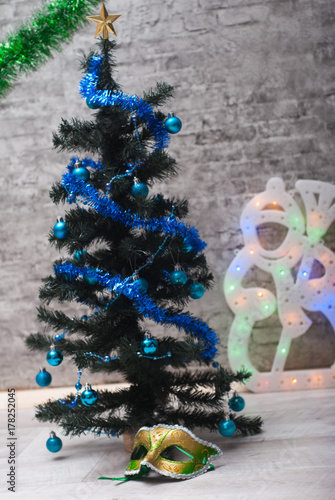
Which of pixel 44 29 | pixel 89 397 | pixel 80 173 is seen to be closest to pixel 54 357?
pixel 89 397

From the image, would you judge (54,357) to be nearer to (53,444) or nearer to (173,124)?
(53,444)

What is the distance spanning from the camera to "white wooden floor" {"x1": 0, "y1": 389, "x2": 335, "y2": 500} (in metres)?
1.49

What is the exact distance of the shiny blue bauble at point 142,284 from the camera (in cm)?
175

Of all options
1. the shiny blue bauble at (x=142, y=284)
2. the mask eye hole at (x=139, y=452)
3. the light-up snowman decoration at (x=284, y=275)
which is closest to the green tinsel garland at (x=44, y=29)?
the shiny blue bauble at (x=142, y=284)

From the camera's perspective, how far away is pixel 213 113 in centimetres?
287

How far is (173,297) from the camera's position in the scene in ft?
6.23

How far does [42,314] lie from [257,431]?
936mm

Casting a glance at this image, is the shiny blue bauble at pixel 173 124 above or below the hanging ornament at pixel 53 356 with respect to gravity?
above

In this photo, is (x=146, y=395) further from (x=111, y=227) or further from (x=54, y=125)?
(x=54, y=125)

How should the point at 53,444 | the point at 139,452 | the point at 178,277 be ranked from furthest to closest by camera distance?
the point at 53,444 → the point at 178,277 → the point at 139,452

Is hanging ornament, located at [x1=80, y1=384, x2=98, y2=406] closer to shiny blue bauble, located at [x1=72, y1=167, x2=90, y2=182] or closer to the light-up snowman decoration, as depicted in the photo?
shiny blue bauble, located at [x1=72, y1=167, x2=90, y2=182]

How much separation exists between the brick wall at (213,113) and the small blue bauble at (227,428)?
3.16ft

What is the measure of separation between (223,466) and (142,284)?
2.12ft

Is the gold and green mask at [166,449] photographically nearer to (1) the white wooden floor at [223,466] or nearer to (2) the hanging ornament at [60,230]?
(1) the white wooden floor at [223,466]
